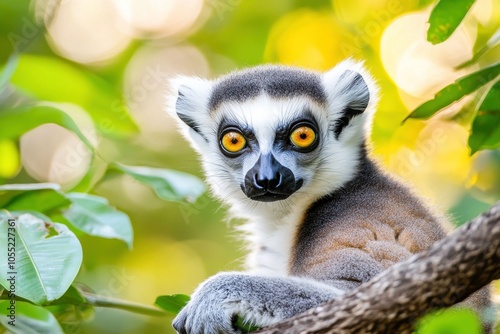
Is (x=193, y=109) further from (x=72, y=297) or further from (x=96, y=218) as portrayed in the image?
(x=72, y=297)

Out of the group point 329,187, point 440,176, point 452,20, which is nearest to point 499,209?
point 452,20

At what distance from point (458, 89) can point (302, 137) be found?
1.17 m

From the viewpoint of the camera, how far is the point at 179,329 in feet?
8.82

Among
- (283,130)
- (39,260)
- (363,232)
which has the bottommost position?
(39,260)

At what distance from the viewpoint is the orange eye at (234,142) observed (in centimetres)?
363

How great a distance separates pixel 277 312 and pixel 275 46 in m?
4.71

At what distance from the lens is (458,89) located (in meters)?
2.46

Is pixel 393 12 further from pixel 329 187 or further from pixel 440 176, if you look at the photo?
pixel 329 187

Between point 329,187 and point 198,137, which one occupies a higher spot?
point 198,137

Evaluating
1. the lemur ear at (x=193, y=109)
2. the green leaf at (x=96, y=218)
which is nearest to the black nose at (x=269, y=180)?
the green leaf at (x=96, y=218)

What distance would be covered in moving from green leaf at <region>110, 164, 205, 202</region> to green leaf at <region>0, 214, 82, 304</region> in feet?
2.22

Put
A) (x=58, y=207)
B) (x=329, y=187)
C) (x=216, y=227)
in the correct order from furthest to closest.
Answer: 1. (x=216, y=227)
2. (x=329, y=187)
3. (x=58, y=207)

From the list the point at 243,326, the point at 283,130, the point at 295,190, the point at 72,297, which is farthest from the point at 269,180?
the point at 72,297

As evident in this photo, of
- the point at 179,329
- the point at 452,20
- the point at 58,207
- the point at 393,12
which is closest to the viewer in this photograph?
the point at 452,20
